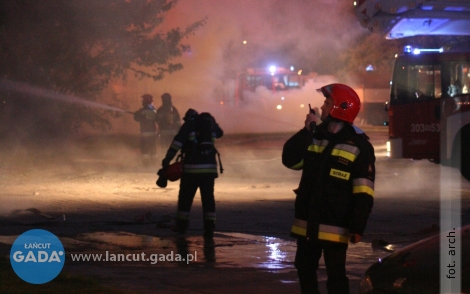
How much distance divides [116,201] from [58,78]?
989cm

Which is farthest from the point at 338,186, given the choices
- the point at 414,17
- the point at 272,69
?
the point at 272,69

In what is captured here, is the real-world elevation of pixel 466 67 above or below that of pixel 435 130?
above

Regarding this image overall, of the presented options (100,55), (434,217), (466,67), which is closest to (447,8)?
(466,67)

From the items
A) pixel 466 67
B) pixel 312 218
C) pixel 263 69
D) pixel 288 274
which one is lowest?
pixel 288 274

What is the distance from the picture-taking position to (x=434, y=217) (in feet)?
33.9

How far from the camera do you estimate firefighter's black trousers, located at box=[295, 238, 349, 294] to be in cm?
460

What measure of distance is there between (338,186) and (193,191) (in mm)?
4353

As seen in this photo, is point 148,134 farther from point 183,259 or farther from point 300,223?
point 300,223

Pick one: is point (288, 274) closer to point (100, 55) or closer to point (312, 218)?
point (312, 218)

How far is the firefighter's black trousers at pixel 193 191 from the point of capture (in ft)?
28.7
